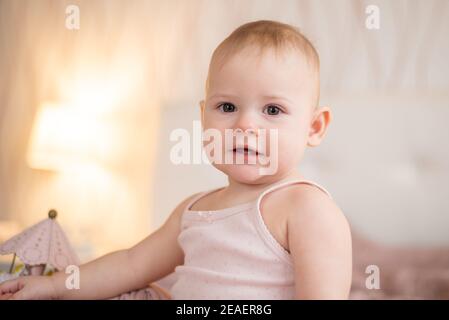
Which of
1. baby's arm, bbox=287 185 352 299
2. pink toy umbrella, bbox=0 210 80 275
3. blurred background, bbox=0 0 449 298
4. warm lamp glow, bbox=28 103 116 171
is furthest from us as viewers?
warm lamp glow, bbox=28 103 116 171

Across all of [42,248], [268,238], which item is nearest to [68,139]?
[42,248]

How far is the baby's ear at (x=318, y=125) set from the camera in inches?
34.9

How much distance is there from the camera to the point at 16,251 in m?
1.00

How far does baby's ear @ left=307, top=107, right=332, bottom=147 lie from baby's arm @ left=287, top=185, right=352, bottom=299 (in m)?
0.14

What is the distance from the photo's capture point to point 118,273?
3.12 feet

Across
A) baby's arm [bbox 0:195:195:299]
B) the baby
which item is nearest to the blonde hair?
the baby

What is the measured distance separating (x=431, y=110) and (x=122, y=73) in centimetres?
104

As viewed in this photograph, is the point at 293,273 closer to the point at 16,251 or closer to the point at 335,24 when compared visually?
the point at 16,251

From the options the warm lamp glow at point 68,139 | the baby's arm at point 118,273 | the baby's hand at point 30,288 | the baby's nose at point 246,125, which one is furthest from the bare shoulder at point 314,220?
the warm lamp glow at point 68,139

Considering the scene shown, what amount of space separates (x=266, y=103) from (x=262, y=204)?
151 millimetres

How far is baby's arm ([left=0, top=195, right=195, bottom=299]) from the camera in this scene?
0.92 metres

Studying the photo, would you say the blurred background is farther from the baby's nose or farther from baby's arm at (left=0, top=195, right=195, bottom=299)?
the baby's nose

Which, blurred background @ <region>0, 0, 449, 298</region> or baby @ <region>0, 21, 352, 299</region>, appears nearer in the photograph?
baby @ <region>0, 21, 352, 299</region>

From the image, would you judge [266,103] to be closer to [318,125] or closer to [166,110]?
[318,125]
